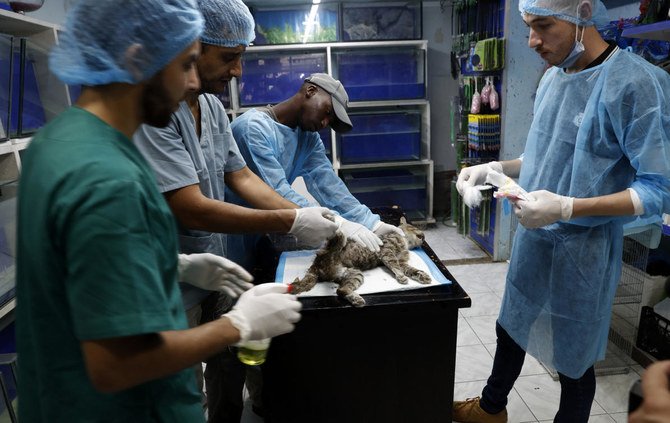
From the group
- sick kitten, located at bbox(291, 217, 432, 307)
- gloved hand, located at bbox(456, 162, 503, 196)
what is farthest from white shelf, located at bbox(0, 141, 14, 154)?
gloved hand, located at bbox(456, 162, 503, 196)

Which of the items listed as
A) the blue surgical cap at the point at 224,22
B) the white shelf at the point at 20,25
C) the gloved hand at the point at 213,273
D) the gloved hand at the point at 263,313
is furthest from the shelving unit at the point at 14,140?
the gloved hand at the point at 263,313

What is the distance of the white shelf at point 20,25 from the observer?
6.10 ft

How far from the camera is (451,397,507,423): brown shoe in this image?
2.06 m

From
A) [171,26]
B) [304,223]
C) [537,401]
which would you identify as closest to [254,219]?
[304,223]

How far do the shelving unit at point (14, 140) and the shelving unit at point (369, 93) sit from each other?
242cm

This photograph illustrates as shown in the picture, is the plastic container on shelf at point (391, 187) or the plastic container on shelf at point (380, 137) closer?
the plastic container on shelf at point (380, 137)

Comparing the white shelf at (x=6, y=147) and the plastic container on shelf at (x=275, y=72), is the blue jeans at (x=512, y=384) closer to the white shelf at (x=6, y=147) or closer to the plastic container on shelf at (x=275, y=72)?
the white shelf at (x=6, y=147)

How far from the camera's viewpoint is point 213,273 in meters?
1.33

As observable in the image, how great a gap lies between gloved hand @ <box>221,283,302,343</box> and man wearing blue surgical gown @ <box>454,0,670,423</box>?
1.01 metres

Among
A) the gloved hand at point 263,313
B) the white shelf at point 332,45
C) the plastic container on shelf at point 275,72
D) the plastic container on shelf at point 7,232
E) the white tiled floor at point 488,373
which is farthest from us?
the plastic container on shelf at point 275,72

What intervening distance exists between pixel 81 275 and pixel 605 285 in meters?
1.73

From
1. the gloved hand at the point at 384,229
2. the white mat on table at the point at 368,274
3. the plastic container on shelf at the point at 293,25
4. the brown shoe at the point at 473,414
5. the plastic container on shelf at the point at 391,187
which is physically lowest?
the brown shoe at the point at 473,414

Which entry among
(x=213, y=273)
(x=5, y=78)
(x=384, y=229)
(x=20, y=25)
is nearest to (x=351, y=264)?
(x=384, y=229)

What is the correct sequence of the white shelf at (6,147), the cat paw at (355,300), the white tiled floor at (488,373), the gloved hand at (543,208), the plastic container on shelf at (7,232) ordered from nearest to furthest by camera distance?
1. the cat paw at (355,300)
2. the gloved hand at (543,208)
3. the white shelf at (6,147)
4. the plastic container on shelf at (7,232)
5. the white tiled floor at (488,373)
